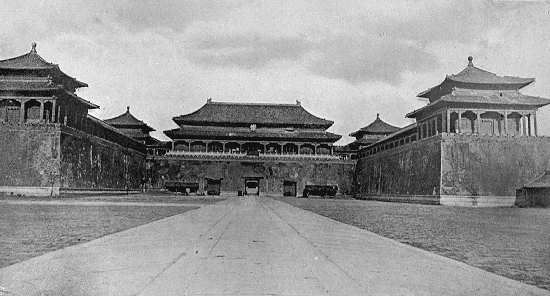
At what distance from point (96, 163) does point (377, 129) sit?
103 feet

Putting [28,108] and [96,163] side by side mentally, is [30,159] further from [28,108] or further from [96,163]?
[96,163]

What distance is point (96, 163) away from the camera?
35.6m

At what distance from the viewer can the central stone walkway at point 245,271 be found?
373cm

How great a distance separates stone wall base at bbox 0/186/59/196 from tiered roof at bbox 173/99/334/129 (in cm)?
2223

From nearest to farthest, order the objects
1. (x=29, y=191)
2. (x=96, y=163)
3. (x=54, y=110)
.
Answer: (x=29, y=191), (x=54, y=110), (x=96, y=163)

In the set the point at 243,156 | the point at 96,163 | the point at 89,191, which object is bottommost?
the point at 89,191

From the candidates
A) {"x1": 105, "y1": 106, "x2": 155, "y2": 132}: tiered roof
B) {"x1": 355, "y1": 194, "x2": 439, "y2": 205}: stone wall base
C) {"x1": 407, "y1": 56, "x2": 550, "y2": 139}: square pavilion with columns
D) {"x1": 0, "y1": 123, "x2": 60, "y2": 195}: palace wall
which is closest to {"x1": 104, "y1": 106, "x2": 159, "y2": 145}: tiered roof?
{"x1": 105, "y1": 106, "x2": 155, "y2": 132}: tiered roof

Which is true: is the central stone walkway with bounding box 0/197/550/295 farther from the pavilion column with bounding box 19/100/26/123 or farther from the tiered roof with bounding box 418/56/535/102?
the pavilion column with bounding box 19/100/26/123

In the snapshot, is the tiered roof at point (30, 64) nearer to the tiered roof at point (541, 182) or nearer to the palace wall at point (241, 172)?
the palace wall at point (241, 172)

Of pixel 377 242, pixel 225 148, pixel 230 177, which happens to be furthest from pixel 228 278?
pixel 225 148

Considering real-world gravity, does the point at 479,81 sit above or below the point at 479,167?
above

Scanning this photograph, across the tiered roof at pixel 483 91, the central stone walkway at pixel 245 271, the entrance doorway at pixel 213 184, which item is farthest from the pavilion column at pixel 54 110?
the central stone walkway at pixel 245 271

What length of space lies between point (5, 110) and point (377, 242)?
3138 cm

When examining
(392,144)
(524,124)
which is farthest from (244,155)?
(524,124)
